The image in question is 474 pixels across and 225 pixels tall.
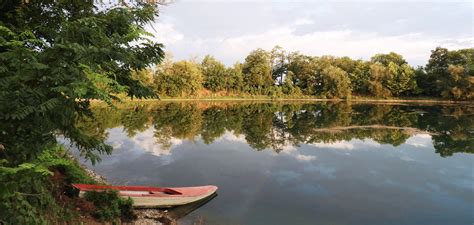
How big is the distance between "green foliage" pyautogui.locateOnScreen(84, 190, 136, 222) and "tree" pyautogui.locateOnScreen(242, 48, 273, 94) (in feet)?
231

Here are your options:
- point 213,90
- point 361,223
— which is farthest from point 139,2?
point 213,90

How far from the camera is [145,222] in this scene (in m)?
9.67

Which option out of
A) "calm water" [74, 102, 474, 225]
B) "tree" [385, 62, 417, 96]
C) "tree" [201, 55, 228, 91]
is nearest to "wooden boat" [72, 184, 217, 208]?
"calm water" [74, 102, 474, 225]

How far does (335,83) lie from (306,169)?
63583 millimetres

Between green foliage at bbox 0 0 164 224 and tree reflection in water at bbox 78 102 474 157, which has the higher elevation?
green foliage at bbox 0 0 164 224

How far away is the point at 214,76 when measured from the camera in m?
76.1

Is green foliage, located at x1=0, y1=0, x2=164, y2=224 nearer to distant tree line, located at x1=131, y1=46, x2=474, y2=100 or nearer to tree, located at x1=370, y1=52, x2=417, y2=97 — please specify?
distant tree line, located at x1=131, y1=46, x2=474, y2=100

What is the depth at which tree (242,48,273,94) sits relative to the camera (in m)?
80.8

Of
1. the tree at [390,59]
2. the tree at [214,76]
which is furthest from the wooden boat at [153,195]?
the tree at [390,59]

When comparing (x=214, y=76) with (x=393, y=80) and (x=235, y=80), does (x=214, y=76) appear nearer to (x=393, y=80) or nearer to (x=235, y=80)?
(x=235, y=80)

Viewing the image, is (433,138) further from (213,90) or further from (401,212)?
(213,90)

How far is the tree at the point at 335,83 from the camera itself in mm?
77312

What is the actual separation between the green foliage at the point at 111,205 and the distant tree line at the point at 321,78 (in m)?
57.9

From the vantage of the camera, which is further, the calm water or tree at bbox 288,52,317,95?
tree at bbox 288,52,317,95
